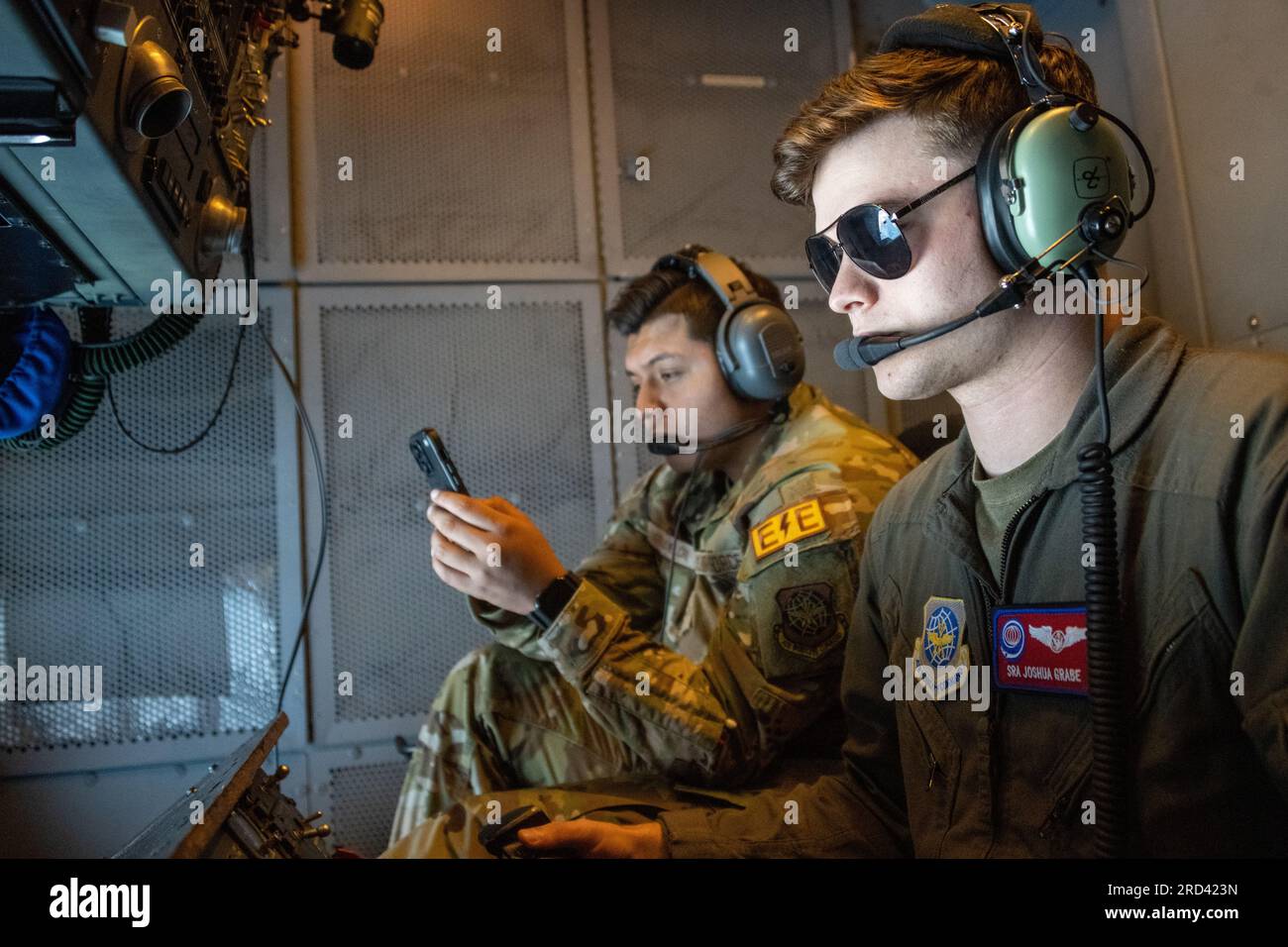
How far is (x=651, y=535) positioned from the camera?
2.03 metres

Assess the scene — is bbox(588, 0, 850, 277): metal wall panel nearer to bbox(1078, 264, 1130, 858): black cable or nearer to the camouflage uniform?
the camouflage uniform

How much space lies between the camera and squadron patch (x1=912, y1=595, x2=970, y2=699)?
1.02 metres

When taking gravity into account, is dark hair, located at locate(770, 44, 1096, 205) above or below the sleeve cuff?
above

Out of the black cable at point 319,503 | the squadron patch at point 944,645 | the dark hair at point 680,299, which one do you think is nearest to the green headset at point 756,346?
the dark hair at point 680,299

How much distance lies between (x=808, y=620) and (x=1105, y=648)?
60 cm

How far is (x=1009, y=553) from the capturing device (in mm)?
970

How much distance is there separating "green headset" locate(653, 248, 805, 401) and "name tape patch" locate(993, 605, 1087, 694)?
777 millimetres

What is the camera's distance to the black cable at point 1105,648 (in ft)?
2.56

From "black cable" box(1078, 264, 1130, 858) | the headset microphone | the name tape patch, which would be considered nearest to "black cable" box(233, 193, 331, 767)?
the headset microphone

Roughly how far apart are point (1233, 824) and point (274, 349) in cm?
224

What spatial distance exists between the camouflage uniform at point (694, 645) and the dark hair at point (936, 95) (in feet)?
1.97

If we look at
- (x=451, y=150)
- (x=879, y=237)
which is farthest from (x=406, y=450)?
(x=879, y=237)
